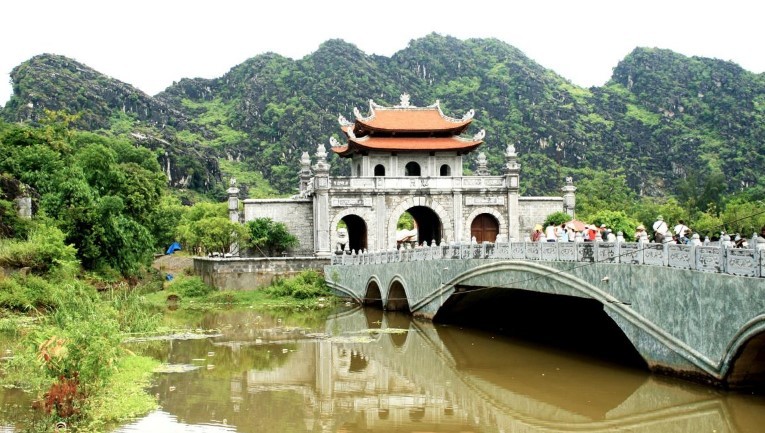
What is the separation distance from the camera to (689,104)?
89.9 m

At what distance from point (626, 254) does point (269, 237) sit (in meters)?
24.9

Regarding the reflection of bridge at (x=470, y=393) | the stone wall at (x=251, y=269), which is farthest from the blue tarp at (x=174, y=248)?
the reflection of bridge at (x=470, y=393)

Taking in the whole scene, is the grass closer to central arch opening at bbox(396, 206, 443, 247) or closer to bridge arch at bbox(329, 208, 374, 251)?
bridge arch at bbox(329, 208, 374, 251)

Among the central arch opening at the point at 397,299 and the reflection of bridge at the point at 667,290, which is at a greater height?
the reflection of bridge at the point at 667,290

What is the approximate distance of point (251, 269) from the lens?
118 feet

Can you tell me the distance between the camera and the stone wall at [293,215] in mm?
39656

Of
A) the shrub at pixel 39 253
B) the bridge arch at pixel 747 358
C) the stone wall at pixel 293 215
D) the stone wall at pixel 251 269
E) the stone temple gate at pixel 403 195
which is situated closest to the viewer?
the bridge arch at pixel 747 358

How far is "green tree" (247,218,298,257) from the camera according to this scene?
126 feet

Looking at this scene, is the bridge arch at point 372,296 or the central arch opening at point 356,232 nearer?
the bridge arch at point 372,296

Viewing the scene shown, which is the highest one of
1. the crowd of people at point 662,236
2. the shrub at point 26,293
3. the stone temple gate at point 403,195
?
the stone temple gate at point 403,195

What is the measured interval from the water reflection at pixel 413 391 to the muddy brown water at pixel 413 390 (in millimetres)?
24

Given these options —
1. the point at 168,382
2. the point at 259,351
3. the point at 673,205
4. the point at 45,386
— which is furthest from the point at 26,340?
the point at 673,205

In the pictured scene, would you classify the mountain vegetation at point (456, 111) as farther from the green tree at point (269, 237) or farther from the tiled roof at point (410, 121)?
the green tree at point (269, 237)

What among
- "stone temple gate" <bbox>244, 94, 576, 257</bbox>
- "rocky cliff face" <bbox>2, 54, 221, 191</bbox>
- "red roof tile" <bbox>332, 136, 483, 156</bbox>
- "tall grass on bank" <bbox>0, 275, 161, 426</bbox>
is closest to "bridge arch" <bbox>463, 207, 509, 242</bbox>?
"stone temple gate" <bbox>244, 94, 576, 257</bbox>
